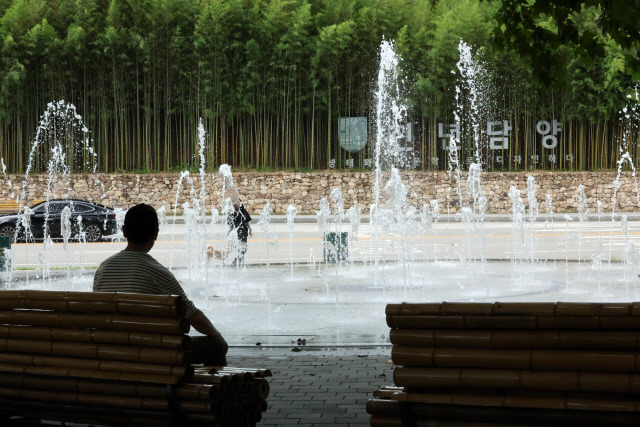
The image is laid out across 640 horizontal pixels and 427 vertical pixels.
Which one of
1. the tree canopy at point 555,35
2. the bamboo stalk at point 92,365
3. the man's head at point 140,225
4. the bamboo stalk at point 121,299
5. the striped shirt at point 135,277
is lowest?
the bamboo stalk at point 92,365

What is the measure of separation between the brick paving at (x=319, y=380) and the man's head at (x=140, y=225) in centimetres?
115

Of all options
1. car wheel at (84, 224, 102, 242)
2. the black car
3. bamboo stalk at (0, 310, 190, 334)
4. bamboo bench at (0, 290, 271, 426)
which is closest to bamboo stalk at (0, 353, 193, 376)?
bamboo bench at (0, 290, 271, 426)

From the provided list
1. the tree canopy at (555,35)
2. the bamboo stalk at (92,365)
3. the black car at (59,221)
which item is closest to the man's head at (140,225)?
the bamboo stalk at (92,365)

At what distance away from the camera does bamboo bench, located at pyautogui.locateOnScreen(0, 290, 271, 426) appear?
3.71m

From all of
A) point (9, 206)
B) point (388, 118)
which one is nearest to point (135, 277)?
point (9, 206)

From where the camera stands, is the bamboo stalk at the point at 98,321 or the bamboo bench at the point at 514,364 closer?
the bamboo bench at the point at 514,364

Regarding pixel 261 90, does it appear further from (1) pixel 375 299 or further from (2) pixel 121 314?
(2) pixel 121 314

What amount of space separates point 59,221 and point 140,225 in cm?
1704

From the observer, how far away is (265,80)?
2703cm

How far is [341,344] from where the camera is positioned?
6844mm

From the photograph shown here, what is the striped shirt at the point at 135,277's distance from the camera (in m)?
4.10

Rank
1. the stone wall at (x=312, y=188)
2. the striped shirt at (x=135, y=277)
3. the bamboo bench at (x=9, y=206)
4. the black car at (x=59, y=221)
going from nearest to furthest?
A: 1. the striped shirt at (x=135, y=277)
2. the black car at (x=59, y=221)
3. the bamboo bench at (x=9, y=206)
4. the stone wall at (x=312, y=188)

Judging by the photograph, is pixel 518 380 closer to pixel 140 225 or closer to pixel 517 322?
pixel 517 322

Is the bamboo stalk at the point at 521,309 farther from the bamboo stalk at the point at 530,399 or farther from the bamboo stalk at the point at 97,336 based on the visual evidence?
the bamboo stalk at the point at 97,336
